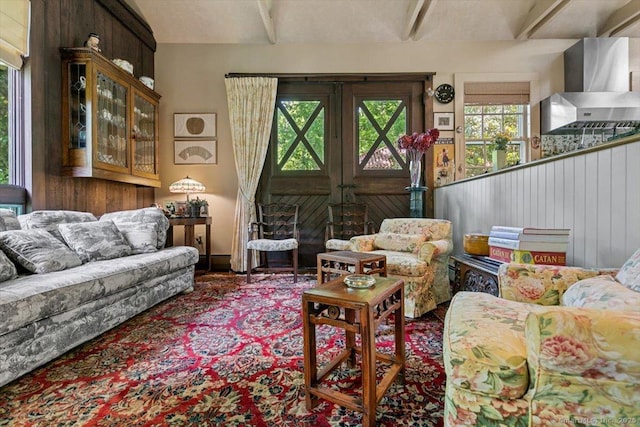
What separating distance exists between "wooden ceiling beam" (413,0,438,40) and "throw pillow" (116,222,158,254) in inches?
150

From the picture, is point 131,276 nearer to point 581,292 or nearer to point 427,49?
point 581,292

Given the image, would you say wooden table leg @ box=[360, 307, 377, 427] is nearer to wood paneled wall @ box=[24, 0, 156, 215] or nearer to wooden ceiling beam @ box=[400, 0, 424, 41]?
wood paneled wall @ box=[24, 0, 156, 215]

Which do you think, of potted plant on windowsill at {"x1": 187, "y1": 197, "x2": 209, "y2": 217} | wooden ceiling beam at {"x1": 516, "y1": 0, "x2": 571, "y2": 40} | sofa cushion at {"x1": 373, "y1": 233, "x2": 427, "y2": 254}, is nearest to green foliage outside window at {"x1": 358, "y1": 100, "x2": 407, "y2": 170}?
sofa cushion at {"x1": 373, "y1": 233, "x2": 427, "y2": 254}

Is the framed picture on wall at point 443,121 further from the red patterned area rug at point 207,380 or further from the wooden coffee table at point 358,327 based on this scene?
the wooden coffee table at point 358,327

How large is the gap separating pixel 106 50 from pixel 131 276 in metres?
2.80

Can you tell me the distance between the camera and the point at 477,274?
5.85 feet

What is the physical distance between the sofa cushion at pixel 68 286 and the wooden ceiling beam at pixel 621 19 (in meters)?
5.84

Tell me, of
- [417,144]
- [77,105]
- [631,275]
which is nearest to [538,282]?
[631,275]

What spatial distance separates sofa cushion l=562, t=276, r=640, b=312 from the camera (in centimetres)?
91

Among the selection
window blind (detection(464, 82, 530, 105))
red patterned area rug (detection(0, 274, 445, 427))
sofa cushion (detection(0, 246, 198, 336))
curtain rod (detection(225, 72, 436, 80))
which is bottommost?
red patterned area rug (detection(0, 274, 445, 427))

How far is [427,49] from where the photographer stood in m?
4.11

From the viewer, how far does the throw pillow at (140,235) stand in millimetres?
2779

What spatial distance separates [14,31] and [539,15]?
5.23 metres

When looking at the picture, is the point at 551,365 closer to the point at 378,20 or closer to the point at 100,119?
the point at 100,119
